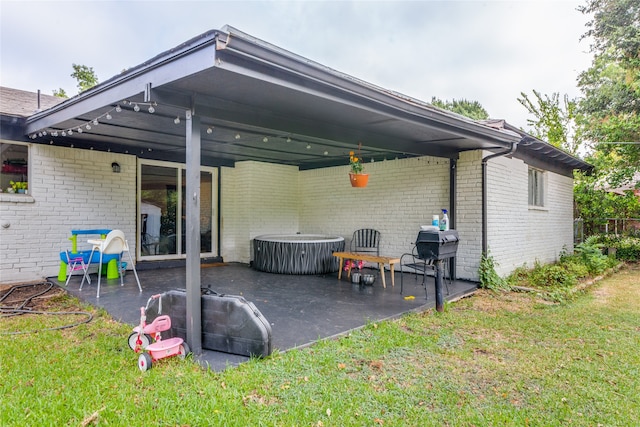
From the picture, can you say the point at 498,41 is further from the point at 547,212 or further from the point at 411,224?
the point at 411,224

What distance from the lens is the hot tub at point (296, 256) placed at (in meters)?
6.79

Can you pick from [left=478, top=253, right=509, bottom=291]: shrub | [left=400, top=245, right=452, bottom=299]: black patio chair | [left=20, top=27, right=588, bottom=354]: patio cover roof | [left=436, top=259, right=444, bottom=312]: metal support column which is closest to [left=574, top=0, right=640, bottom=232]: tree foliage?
[left=20, top=27, right=588, bottom=354]: patio cover roof

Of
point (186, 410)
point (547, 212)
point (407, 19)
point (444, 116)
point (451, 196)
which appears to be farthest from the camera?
point (407, 19)

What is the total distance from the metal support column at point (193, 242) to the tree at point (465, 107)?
20.4 meters

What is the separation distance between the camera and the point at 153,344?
2.79 metres

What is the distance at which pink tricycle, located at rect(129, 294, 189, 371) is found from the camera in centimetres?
271

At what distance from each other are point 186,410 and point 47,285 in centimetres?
470

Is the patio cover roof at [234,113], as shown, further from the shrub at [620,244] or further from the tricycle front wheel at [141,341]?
the shrub at [620,244]

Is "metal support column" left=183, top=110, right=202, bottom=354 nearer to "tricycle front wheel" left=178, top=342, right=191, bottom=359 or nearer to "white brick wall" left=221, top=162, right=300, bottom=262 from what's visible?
"tricycle front wheel" left=178, top=342, right=191, bottom=359

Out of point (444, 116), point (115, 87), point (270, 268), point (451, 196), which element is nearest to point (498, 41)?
point (451, 196)

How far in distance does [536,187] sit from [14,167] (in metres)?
9.88

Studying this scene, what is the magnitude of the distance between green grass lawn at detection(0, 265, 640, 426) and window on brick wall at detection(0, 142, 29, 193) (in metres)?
2.69

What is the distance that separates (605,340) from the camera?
3.60 metres

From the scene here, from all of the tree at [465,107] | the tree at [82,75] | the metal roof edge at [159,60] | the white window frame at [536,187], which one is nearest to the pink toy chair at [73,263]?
the metal roof edge at [159,60]
